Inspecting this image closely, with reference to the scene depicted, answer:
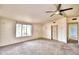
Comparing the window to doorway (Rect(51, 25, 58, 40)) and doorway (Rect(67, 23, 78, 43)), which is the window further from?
doorway (Rect(67, 23, 78, 43))

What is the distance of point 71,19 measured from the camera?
1704mm

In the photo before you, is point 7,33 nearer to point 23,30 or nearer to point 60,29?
point 23,30

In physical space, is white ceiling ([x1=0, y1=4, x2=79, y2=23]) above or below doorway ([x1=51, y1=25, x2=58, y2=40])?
above

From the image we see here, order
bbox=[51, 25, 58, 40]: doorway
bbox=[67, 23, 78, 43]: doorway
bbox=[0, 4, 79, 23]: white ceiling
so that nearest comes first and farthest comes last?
bbox=[0, 4, 79, 23]: white ceiling → bbox=[67, 23, 78, 43]: doorway → bbox=[51, 25, 58, 40]: doorway

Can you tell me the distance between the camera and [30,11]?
64.6 inches

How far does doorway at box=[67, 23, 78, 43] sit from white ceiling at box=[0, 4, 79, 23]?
0.20 m

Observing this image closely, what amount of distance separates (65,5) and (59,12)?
6.7 inches

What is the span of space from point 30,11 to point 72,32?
0.88m

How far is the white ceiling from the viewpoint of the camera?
59.6 inches

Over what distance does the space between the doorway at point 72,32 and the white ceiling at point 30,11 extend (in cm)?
20

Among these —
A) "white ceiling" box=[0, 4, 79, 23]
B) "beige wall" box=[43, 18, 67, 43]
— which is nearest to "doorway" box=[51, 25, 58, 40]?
"beige wall" box=[43, 18, 67, 43]

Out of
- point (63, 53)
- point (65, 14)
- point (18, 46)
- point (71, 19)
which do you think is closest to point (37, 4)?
point (65, 14)

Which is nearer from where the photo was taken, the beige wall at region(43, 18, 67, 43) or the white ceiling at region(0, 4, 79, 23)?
the white ceiling at region(0, 4, 79, 23)
